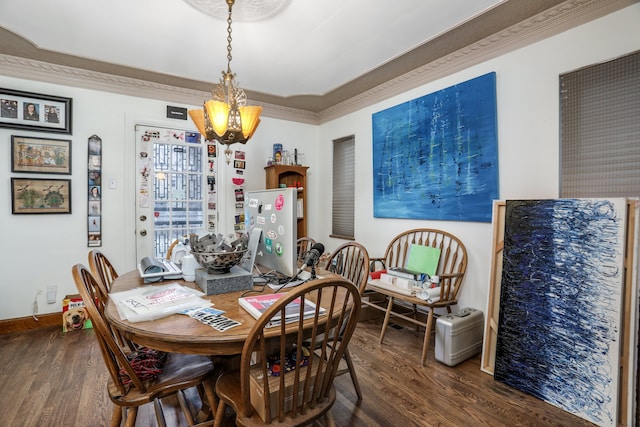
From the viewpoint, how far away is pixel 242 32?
2.50m

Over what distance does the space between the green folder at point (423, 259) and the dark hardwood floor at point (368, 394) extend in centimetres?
72

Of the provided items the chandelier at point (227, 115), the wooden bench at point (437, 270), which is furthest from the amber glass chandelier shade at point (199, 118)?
the wooden bench at point (437, 270)

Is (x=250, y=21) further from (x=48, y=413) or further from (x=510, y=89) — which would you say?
(x=48, y=413)

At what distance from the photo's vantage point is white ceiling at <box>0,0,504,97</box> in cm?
220

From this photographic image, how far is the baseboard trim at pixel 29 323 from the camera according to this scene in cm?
294

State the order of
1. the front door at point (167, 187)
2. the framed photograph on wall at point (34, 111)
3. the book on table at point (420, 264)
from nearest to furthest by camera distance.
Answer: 1. the book on table at point (420, 264)
2. the framed photograph on wall at point (34, 111)
3. the front door at point (167, 187)

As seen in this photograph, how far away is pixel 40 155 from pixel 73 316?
1605 mm

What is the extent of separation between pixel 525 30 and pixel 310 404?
292cm

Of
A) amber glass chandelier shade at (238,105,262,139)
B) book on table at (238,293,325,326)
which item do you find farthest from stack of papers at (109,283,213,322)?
amber glass chandelier shade at (238,105,262,139)

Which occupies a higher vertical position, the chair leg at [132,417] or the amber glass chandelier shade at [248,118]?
the amber glass chandelier shade at [248,118]

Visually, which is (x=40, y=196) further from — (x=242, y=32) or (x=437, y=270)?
(x=437, y=270)

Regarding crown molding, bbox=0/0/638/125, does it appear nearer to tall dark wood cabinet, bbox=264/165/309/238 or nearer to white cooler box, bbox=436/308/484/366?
tall dark wood cabinet, bbox=264/165/309/238

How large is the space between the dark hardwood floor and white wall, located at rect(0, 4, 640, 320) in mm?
751

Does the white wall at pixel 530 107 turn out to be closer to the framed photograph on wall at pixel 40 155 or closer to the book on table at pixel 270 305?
the book on table at pixel 270 305
